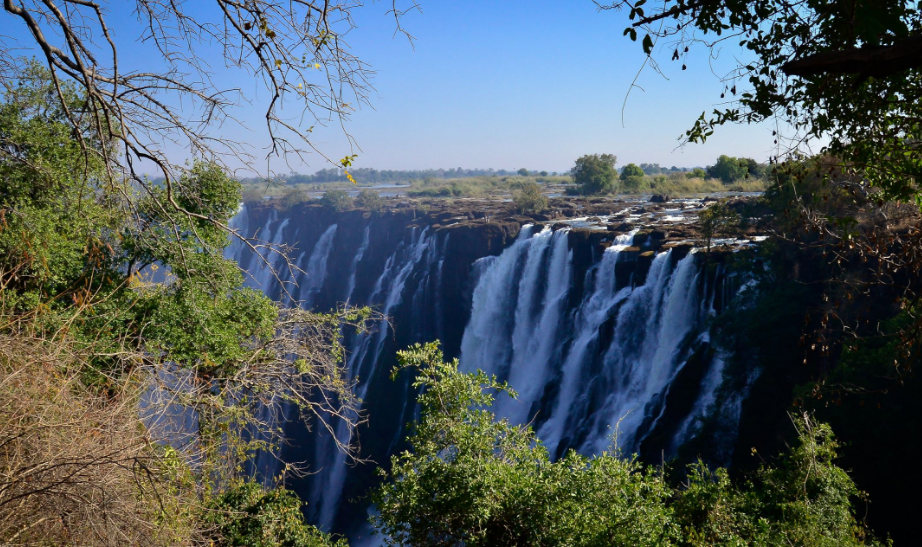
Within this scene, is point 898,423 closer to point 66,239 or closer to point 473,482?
point 473,482

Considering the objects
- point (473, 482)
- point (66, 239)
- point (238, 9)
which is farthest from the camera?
point (66, 239)

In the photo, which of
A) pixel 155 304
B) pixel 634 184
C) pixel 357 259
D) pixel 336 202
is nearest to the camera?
pixel 155 304

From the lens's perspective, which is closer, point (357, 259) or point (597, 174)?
point (357, 259)

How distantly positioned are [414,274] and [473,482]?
73.3ft

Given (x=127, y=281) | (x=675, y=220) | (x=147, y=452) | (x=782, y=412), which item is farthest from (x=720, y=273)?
(x=147, y=452)

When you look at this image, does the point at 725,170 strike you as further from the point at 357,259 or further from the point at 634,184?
the point at 357,259

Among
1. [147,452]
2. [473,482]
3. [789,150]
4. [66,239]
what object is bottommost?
[473,482]

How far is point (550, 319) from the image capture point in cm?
1972

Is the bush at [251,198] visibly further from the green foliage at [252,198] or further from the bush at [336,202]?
the bush at [336,202]

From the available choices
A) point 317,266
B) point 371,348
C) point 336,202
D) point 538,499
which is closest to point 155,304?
point 538,499

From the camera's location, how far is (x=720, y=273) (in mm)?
15055

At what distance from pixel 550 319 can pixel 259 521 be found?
13713 millimetres

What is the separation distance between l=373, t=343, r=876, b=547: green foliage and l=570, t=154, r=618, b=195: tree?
34661 mm

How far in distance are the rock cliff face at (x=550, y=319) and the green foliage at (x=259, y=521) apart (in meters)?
3.09
